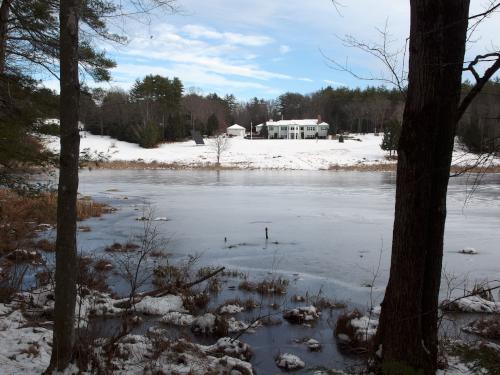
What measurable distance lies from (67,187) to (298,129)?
101656 millimetres

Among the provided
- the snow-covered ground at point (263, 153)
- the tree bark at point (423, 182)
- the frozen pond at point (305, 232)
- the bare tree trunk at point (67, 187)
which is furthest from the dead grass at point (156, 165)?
the bare tree trunk at point (67, 187)

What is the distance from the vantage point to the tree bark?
4.29m

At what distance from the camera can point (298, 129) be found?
104188 mm

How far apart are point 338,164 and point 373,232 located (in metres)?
49.4

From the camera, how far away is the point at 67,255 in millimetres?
4199

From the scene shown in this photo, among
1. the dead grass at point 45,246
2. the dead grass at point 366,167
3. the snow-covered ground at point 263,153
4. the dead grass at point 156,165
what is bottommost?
the dead grass at point 45,246

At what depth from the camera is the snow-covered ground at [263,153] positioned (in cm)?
6519

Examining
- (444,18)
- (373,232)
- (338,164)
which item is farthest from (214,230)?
(338,164)

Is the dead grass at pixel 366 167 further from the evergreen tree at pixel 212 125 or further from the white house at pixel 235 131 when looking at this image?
the white house at pixel 235 131

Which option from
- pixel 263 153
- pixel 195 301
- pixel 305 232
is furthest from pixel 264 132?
pixel 195 301

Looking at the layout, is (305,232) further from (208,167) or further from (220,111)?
(220,111)

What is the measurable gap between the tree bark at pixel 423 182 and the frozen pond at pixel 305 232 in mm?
2292

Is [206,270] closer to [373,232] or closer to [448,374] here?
[448,374]

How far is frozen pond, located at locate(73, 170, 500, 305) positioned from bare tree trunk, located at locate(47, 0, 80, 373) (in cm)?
509
